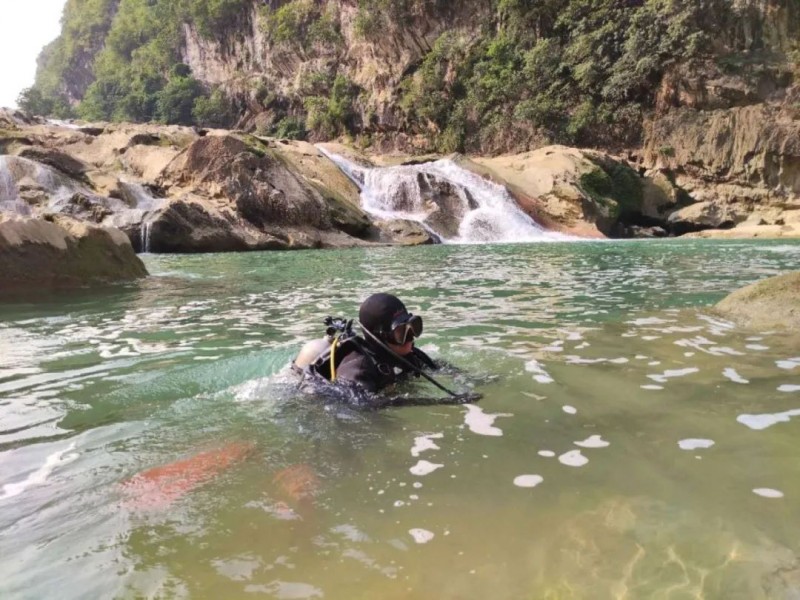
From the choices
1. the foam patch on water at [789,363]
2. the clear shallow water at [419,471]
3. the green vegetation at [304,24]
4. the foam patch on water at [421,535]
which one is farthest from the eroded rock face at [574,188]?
the foam patch on water at [421,535]

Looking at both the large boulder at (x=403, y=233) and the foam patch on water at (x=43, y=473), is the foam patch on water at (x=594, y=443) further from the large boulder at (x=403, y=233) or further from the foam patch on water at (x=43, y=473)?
the large boulder at (x=403, y=233)

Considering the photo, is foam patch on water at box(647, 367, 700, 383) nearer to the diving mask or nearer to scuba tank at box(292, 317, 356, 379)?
the diving mask

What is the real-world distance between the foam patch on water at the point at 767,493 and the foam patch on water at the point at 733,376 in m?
1.75

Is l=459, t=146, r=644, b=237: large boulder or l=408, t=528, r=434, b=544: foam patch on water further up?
l=459, t=146, r=644, b=237: large boulder

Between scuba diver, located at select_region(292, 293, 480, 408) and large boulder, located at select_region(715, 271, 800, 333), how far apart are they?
3780 millimetres

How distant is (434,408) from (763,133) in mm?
29216

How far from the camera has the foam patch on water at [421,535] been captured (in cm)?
224

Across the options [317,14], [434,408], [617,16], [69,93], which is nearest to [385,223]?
[617,16]

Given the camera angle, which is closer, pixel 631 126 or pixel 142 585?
pixel 142 585

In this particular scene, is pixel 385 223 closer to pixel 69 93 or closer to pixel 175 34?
pixel 175 34

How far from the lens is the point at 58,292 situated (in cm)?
953

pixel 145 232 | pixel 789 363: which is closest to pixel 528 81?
pixel 145 232

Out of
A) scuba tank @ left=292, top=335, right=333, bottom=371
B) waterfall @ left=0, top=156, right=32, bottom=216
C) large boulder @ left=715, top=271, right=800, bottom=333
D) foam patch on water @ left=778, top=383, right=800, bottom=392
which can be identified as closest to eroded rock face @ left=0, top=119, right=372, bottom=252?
waterfall @ left=0, top=156, right=32, bottom=216

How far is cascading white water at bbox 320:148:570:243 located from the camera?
23.9 metres
